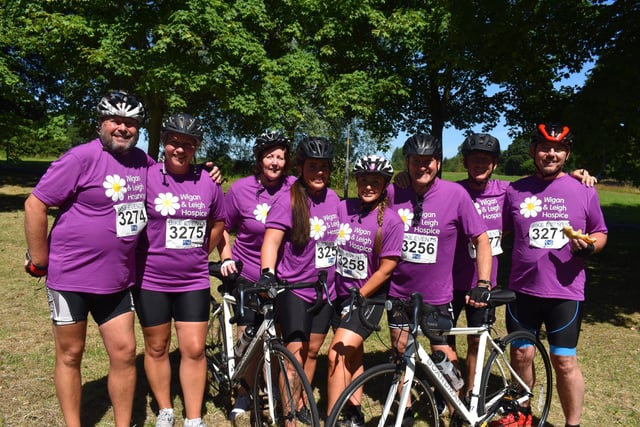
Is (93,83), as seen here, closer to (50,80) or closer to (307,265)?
(50,80)

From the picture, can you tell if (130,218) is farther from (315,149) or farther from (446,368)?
(446,368)

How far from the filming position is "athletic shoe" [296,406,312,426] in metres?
3.16

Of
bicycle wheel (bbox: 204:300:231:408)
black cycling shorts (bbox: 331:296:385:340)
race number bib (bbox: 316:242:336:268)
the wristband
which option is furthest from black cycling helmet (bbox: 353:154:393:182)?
the wristband

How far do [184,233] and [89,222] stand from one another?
658 mm

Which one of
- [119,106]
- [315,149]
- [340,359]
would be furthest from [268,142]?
[340,359]

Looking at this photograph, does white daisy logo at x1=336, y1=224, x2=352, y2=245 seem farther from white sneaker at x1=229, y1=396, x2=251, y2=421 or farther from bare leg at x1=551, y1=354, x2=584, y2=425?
bare leg at x1=551, y1=354, x2=584, y2=425

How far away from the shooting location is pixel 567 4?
9.62 meters

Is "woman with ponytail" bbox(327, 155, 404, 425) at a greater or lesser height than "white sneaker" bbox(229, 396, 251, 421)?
greater

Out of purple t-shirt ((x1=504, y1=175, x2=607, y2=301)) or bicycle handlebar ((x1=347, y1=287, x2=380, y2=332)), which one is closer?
bicycle handlebar ((x1=347, y1=287, x2=380, y2=332))

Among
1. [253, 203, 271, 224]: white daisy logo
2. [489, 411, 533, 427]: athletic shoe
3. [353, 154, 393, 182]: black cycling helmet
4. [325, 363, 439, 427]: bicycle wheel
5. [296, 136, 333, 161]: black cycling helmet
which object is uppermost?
[296, 136, 333, 161]: black cycling helmet

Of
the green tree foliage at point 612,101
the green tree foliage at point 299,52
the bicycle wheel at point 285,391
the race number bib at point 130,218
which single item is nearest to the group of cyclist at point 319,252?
the race number bib at point 130,218

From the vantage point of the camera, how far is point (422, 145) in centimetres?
347

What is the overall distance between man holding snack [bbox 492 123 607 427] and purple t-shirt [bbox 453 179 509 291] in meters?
0.24

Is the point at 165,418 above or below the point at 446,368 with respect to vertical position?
below
